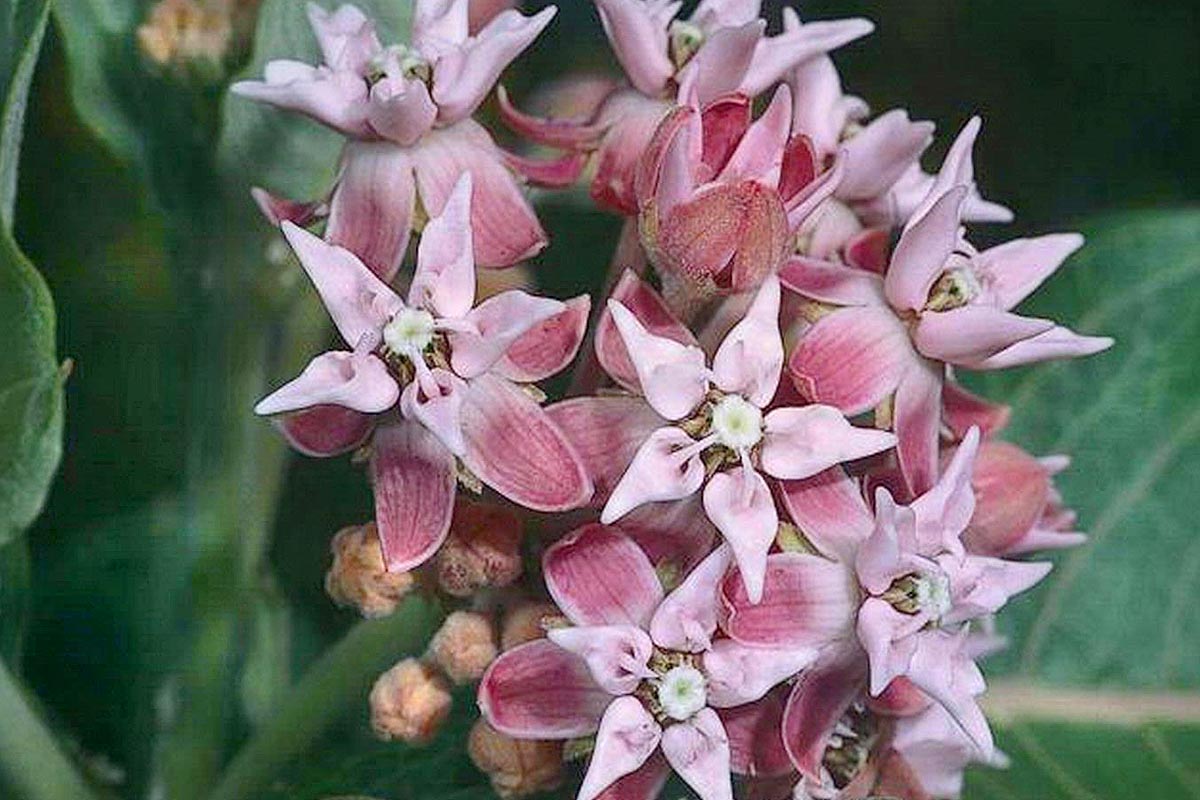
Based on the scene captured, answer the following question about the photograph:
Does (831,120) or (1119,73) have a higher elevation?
(831,120)

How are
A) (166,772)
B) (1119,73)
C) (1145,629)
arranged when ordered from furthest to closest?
(1119,73) < (1145,629) < (166,772)

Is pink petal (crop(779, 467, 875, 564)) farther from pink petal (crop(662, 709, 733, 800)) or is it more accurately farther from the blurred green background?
the blurred green background

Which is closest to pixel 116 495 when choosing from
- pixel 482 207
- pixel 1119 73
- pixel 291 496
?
pixel 291 496

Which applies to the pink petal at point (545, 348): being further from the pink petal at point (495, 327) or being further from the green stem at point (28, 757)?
the green stem at point (28, 757)

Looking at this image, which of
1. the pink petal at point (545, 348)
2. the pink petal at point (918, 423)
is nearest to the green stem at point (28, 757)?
the pink petal at point (545, 348)

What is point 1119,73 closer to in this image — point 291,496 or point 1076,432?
point 1076,432

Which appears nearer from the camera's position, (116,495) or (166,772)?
(166,772)

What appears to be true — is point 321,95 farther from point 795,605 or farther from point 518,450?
point 795,605
